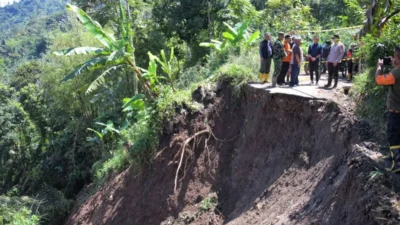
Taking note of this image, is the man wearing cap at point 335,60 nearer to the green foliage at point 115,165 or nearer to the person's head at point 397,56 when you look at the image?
the person's head at point 397,56

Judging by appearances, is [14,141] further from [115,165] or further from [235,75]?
[235,75]

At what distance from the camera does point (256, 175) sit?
9.27 metres

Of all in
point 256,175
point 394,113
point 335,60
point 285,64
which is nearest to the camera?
point 394,113

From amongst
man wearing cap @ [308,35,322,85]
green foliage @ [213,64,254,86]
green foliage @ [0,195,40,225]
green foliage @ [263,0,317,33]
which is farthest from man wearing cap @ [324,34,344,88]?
green foliage @ [0,195,40,225]

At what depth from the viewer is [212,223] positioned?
943 cm

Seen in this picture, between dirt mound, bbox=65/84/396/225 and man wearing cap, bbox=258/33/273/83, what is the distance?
0.49 m

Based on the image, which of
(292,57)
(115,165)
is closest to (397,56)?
(292,57)

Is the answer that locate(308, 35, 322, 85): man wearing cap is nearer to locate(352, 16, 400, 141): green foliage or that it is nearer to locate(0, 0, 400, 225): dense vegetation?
locate(0, 0, 400, 225): dense vegetation

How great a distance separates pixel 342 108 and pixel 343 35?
8.06m

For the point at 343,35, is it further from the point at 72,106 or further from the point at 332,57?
the point at 72,106

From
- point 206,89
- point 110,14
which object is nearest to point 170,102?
point 206,89

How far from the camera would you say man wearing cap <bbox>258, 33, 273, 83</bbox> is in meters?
10.3

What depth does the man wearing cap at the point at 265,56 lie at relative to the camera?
10305 millimetres

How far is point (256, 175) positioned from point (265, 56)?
3.05 m
